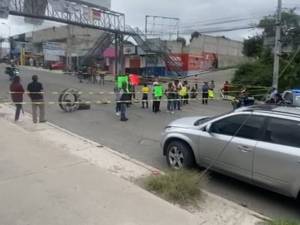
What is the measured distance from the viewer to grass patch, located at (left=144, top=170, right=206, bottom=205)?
6105mm

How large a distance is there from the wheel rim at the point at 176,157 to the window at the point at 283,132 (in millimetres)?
1847

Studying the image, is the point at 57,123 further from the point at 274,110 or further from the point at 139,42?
the point at 139,42

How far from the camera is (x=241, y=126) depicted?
6969 mm

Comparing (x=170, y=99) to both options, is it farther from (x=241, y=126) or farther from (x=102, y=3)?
(x=102, y=3)

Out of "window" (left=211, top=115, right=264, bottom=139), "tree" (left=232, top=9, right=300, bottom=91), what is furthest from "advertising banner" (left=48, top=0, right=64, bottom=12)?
"window" (left=211, top=115, right=264, bottom=139)

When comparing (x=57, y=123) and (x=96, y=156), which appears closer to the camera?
(x=96, y=156)

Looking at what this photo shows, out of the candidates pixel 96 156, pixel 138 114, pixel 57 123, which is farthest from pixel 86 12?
pixel 96 156

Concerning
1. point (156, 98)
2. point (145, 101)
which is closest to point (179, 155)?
point (156, 98)

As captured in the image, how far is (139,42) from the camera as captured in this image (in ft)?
135

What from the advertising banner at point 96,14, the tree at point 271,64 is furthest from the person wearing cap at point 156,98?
the advertising banner at point 96,14

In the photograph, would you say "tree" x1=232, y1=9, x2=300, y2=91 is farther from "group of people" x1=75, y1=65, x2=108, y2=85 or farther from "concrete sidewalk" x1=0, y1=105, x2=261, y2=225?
"concrete sidewalk" x1=0, y1=105, x2=261, y2=225

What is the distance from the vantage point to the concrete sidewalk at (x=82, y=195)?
5.14m

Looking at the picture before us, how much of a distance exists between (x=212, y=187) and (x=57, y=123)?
23.4 ft

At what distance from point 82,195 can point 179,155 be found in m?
2.54
